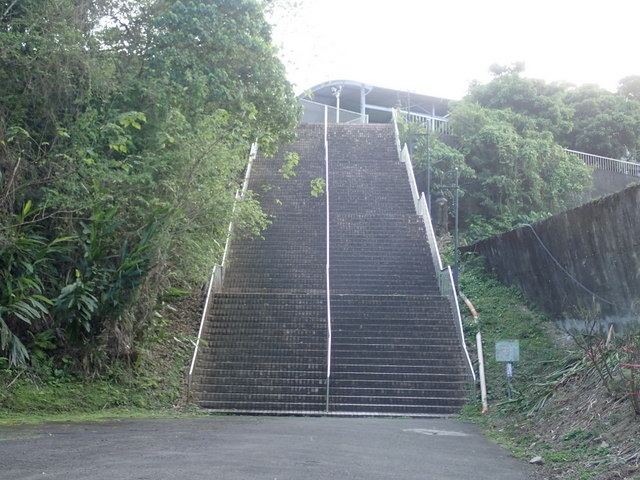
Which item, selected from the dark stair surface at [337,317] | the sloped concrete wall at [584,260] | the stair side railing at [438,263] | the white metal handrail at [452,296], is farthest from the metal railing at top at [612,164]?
the white metal handrail at [452,296]

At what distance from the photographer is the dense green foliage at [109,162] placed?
37.7 ft

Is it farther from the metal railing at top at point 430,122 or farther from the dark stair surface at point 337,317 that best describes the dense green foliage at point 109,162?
the metal railing at top at point 430,122

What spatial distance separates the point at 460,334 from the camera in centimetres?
1491

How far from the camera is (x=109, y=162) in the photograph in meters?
12.0

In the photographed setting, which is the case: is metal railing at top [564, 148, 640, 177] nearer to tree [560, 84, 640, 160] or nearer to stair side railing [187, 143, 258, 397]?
tree [560, 84, 640, 160]

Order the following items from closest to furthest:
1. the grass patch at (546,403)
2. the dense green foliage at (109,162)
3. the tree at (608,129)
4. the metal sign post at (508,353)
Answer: the grass patch at (546,403), the dense green foliage at (109,162), the metal sign post at (508,353), the tree at (608,129)

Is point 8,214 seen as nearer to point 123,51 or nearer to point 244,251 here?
point 123,51

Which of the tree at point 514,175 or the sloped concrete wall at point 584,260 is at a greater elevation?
the tree at point 514,175

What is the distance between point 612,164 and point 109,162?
2205 centimetres

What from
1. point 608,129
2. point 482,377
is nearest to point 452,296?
point 482,377

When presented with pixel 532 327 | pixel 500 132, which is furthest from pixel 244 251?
pixel 500 132

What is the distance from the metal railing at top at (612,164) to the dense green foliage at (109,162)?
18.0 m

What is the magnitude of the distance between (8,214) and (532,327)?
32.8ft

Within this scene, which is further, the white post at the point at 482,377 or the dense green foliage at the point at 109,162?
the white post at the point at 482,377
